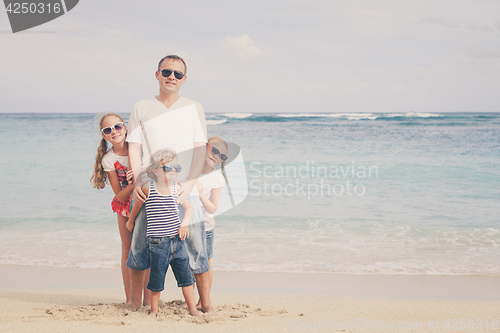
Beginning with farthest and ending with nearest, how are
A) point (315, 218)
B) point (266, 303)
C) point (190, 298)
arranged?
point (315, 218) → point (266, 303) → point (190, 298)

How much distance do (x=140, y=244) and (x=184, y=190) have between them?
0.49 m

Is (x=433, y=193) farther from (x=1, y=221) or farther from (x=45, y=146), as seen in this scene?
(x=45, y=146)

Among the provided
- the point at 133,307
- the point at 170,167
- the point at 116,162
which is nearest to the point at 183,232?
the point at 170,167

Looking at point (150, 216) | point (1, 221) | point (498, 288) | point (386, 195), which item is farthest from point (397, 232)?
point (1, 221)

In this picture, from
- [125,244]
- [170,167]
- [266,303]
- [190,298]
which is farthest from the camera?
[266,303]

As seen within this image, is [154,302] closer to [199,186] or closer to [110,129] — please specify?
[199,186]

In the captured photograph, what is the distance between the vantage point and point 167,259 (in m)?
2.53

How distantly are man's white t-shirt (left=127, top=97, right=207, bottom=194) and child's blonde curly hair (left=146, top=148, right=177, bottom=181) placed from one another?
5 centimetres

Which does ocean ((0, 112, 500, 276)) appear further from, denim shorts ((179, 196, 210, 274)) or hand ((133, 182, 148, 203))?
denim shorts ((179, 196, 210, 274))

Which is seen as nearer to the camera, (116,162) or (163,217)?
(163,217)

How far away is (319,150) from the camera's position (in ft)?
50.0

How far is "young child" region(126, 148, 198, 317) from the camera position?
242cm

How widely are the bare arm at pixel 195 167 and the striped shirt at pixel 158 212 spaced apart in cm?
9

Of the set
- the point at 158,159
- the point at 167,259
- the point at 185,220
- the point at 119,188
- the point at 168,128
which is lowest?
the point at 167,259
